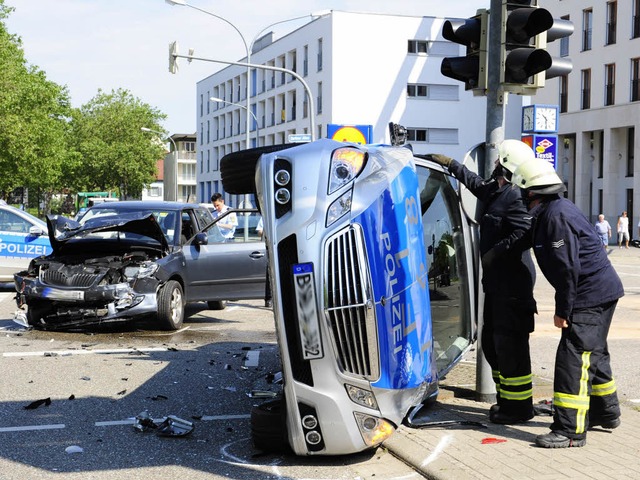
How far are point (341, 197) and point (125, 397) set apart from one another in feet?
11.1

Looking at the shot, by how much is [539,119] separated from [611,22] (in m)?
41.4

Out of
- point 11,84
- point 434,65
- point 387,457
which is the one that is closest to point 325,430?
point 387,457

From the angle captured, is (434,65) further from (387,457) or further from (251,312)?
(387,457)

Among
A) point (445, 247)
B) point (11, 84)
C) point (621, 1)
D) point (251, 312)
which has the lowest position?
point (251, 312)

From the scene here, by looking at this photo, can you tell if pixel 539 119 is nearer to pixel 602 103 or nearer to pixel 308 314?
pixel 308 314

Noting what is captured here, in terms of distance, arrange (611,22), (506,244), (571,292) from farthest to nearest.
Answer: (611,22) → (506,244) → (571,292)

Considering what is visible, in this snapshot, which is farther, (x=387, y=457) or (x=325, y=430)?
(x=387, y=457)

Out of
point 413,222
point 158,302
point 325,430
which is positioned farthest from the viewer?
point 158,302

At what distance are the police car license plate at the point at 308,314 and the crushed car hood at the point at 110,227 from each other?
7.02 meters

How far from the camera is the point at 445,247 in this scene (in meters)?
7.21

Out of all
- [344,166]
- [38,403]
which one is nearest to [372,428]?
[344,166]

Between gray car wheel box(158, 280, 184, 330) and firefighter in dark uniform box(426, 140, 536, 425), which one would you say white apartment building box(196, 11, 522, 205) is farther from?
firefighter in dark uniform box(426, 140, 536, 425)

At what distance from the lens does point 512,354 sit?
22.0ft

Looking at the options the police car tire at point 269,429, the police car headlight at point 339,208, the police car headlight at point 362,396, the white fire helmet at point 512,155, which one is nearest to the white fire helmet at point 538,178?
the white fire helmet at point 512,155
